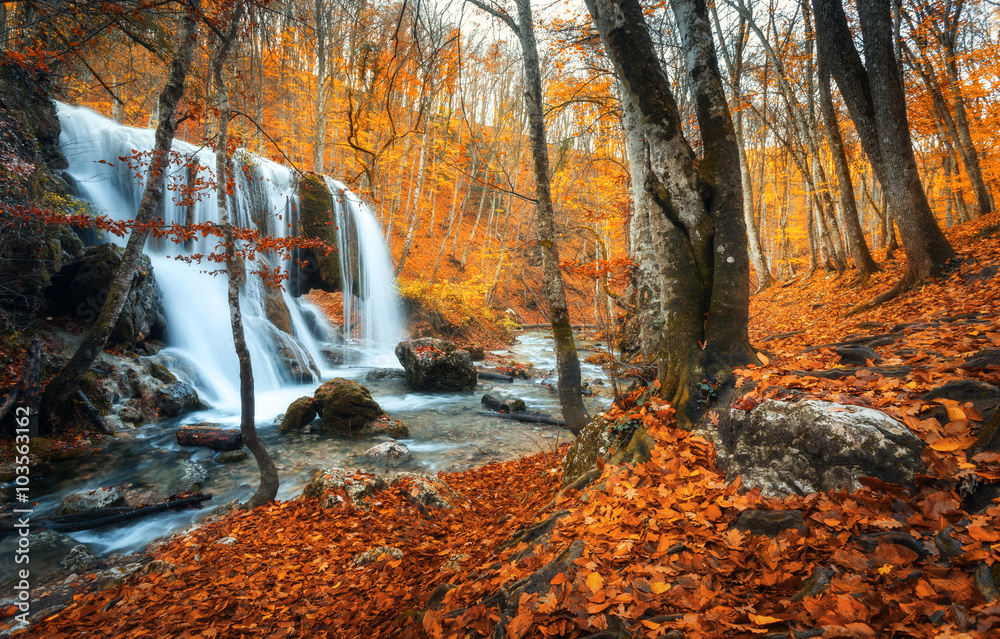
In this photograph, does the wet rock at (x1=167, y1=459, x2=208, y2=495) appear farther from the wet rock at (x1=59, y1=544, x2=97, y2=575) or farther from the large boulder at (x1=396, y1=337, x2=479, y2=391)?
the large boulder at (x1=396, y1=337, x2=479, y2=391)

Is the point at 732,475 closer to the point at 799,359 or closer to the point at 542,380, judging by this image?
the point at 799,359

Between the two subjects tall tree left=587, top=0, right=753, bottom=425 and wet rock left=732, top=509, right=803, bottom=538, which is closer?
wet rock left=732, top=509, right=803, bottom=538

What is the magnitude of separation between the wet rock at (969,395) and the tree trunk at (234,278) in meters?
6.43

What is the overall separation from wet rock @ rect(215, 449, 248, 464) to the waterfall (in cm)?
318

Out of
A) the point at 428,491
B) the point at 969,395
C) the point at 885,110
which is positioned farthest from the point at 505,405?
the point at 885,110

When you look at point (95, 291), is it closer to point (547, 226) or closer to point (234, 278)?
point (234, 278)

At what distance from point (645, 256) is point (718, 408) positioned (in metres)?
4.82

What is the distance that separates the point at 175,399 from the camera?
9203mm

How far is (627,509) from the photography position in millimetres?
2662

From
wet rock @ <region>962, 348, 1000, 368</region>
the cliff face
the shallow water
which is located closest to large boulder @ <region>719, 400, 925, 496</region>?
wet rock @ <region>962, 348, 1000, 368</region>

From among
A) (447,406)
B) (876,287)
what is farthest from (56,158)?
(876,287)

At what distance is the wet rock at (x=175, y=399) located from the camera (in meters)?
9.00

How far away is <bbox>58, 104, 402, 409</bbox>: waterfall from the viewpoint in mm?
11008

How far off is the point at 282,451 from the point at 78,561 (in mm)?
3399
